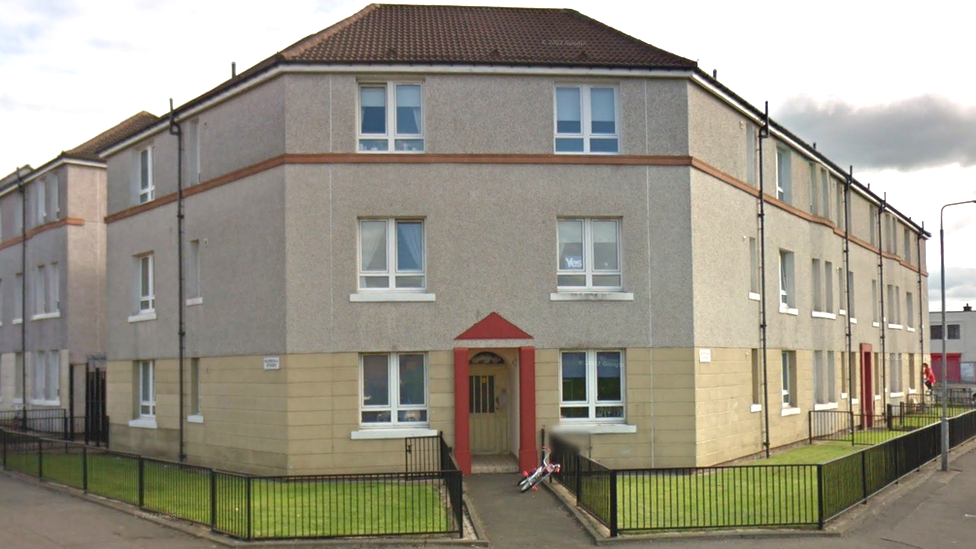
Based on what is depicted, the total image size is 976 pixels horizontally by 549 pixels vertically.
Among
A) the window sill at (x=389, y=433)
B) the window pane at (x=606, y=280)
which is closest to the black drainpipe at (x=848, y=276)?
the window pane at (x=606, y=280)

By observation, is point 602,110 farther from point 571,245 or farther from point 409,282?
point 409,282

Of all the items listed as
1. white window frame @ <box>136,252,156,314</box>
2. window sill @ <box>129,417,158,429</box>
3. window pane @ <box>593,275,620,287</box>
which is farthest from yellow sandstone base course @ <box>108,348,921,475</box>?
white window frame @ <box>136,252,156,314</box>

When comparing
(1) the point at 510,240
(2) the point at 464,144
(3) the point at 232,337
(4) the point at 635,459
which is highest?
(2) the point at 464,144

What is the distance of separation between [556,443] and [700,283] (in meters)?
5.06

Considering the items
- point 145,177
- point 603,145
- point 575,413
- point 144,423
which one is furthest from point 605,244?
point 145,177

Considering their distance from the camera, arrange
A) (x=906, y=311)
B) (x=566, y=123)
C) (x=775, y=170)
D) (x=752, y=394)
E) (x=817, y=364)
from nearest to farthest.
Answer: (x=566, y=123) < (x=752, y=394) < (x=775, y=170) < (x=817, y=364) < (x=906, y=311)

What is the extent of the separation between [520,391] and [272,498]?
5941mm

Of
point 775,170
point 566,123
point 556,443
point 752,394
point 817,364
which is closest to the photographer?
point 556,443

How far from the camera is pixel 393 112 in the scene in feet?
71.9

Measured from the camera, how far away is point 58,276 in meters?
35.6

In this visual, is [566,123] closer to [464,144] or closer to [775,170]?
[464,144]

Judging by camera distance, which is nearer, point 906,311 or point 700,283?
point 700,283

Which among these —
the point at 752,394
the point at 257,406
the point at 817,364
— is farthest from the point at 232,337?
the point at 817,364

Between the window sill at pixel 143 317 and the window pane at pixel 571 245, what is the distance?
11378mm
